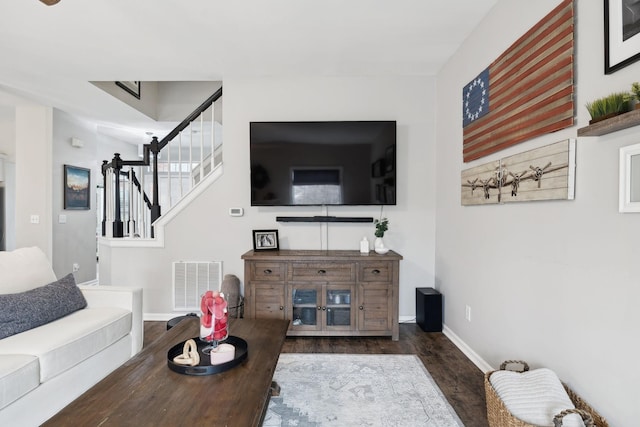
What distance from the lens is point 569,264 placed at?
169cm

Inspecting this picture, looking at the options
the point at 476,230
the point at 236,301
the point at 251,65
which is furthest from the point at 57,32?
the point at 476,230

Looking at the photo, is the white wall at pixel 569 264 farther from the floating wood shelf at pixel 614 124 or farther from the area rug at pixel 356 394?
the area rug at pixel 356 394

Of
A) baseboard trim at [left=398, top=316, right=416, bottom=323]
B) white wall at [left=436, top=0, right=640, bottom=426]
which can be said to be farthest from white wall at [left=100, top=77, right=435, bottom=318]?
white wall at [left=436, top=0, right=640, bottom=426]

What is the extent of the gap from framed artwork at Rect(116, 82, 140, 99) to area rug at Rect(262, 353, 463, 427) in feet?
12.9

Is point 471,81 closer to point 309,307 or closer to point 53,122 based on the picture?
point 309,307

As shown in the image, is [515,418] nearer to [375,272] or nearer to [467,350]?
[467,350]

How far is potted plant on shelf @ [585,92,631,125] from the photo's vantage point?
52.4 inches

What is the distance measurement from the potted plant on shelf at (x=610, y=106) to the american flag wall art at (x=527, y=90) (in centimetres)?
28

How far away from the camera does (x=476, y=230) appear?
8.81 ft

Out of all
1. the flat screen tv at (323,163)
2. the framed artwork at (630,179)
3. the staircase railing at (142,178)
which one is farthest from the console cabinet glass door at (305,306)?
the framed artwork at (630,179)

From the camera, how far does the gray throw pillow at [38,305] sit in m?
1.98

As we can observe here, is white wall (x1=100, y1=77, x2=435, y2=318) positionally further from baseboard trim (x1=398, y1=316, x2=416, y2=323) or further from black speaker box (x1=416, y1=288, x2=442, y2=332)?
black speaker box (x1=416, y1=288, x2=442, y2=332)

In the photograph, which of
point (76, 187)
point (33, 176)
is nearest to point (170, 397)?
point (33, 176)

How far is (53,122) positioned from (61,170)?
65cm
